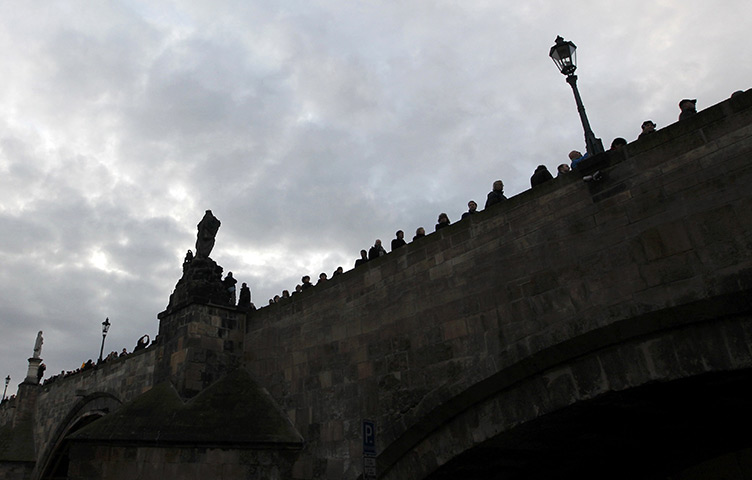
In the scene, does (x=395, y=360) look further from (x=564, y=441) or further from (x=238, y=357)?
(x=238, y=357)

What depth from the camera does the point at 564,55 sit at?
260 inches

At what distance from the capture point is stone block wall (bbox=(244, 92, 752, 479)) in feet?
17.7

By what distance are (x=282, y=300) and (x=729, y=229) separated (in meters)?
8.11

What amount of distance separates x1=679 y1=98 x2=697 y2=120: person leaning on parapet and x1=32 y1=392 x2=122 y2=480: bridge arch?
15.8 m

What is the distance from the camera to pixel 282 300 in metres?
11.0

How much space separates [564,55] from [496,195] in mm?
2183

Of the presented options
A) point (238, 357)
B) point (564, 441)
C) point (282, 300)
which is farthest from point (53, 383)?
point (564, 441)

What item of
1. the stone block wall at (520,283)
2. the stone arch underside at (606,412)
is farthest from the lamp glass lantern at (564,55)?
the stone arch underside at (606,412)

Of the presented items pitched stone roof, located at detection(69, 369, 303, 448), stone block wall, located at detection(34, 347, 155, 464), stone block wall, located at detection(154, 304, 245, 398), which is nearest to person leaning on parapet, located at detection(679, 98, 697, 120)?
pitched stone roof, located at detection(69, 369, 303, 448)

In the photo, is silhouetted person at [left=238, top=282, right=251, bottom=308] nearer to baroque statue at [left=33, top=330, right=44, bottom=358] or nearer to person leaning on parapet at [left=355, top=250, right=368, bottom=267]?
person leaning on parapet at [left=355, top=250, right=368, bottom=267]

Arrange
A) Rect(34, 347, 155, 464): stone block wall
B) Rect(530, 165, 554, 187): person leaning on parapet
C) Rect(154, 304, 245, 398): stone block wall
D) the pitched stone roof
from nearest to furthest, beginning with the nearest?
Rect(530, 165, 554, 187): person leaning on parapet < the pitched stone roof < Rect(154, 304, 245, 398): stone block wall < Rect(34, 347, 155, 464): stone block wall

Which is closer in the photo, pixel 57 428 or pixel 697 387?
pixel 697 387

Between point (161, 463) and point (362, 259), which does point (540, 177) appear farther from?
point (161, 463)

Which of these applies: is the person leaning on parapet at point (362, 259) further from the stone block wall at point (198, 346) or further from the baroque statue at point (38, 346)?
the baroque statue at point (38, 346)
